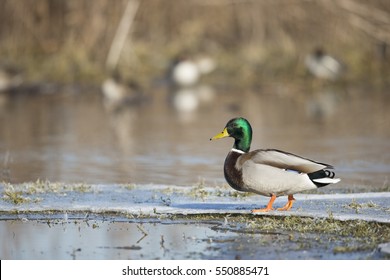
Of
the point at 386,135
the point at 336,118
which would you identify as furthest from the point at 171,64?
the point at 386,135

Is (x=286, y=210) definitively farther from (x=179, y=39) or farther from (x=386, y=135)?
(x=179, y=39)

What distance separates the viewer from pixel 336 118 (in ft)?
47.6

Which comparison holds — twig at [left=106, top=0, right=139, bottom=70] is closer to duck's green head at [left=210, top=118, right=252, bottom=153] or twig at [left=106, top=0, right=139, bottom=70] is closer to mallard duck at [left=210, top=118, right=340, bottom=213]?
duck's green head at [left=210, top=118, right=252, bottom=153]

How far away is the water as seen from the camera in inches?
389

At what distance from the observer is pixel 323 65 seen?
19516 mm

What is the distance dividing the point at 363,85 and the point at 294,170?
1327 cm

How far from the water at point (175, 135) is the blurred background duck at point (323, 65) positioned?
889mm

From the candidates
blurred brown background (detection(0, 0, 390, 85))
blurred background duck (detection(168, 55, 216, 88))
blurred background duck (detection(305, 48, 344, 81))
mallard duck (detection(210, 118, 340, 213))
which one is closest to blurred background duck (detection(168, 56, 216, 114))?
blurred background duck (detection(168, 55, 216, 88))

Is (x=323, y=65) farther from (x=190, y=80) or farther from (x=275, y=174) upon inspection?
(x=275, y=174)

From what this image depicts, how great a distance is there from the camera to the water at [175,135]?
9.88m

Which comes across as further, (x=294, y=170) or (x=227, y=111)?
(x=227, y=111)

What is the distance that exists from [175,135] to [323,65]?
7.27m

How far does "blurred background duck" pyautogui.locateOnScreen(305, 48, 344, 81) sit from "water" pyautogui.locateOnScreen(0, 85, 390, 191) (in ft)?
2.92

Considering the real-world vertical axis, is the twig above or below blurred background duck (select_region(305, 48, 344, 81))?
above
